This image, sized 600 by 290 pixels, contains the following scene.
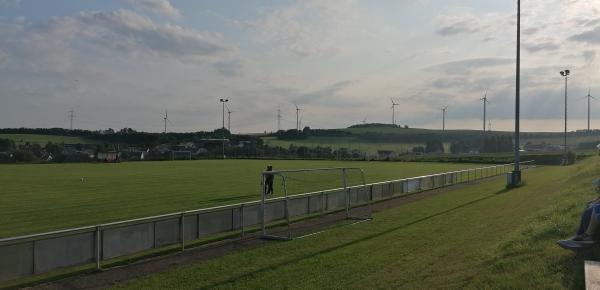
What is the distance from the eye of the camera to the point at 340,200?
2005 centimetres

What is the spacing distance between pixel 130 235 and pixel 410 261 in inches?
237

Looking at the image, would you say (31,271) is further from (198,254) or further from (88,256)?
(198,254)

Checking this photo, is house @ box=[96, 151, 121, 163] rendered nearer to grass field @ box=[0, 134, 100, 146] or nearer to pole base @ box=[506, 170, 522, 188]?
grass field @ box=[0, 134, 100, 146]

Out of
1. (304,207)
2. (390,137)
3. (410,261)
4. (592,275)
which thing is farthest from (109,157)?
(390,137)

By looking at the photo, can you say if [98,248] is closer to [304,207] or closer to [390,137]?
[304,207]

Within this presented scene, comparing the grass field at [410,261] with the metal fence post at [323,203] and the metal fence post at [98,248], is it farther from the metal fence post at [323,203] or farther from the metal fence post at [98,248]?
the metal fence post at [323,203]

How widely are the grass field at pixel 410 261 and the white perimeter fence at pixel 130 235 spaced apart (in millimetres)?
1637

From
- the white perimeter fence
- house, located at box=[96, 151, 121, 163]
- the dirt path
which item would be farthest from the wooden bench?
house, located at box=[96, 151, 121, 163]

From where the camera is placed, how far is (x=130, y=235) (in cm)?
1186

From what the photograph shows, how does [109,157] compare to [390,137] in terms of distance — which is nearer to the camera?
[109,157]

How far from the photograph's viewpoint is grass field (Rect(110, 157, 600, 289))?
295 inches

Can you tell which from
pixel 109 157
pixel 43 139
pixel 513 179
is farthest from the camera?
pixel 43 139

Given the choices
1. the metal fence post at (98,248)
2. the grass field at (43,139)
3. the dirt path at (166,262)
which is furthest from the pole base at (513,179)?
the grass field at (43,139)

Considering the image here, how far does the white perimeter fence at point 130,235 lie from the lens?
9.80 meters
